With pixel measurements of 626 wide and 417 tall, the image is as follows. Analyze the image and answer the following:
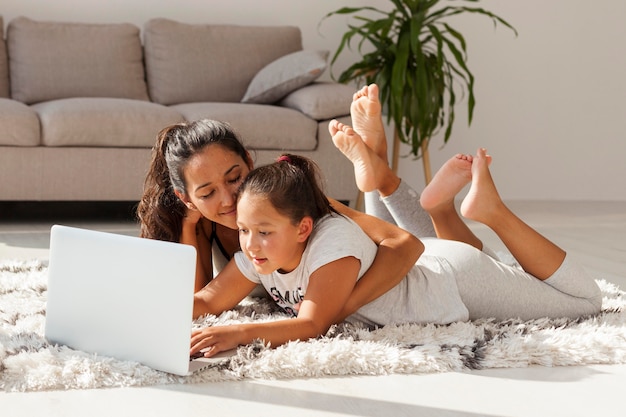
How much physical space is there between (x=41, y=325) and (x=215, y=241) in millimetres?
509

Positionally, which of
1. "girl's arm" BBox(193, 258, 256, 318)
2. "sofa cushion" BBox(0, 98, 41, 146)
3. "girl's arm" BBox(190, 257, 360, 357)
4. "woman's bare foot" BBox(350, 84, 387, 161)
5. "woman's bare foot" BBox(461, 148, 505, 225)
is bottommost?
"sofa cushion" BBox(0, 98, 41, 146)

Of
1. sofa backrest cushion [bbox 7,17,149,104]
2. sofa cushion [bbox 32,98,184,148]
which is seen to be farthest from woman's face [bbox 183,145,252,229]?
sofa backrest cushion [bbox 7,17,149,104]

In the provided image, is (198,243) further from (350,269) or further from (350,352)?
(350,352)

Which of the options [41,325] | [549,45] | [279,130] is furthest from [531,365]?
[549,45]

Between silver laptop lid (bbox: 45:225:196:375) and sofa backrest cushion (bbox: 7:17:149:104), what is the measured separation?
259 cm

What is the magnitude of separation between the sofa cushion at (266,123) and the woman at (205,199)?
5.38 ft

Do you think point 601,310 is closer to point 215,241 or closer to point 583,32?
point 215,241

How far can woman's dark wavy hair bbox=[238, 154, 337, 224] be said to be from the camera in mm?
1732

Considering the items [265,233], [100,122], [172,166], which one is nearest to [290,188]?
[265,233]

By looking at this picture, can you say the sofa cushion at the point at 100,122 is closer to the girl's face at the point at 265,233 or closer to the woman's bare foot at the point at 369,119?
the woman's bare foot at the point at 369,119

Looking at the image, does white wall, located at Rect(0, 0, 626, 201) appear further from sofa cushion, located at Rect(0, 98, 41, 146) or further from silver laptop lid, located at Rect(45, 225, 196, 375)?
silver laptop lid, located at Rect(45, 225, 196, 375)

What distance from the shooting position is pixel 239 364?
158cm

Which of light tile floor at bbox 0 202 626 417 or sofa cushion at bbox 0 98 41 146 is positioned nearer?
light tile floor at bbox 0 202 626 417

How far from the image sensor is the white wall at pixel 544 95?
5.07m
